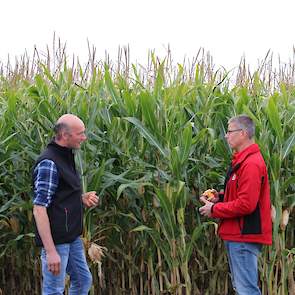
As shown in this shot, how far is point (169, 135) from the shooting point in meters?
6.04

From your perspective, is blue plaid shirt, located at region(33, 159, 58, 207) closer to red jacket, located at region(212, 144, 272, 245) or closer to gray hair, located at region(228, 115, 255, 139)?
red jacket, located at region(212, 144, 272, 245)

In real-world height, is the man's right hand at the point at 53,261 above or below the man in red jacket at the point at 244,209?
below

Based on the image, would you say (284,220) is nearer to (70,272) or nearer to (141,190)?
(141,190)

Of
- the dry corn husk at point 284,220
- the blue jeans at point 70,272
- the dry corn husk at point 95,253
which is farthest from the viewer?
the dry corn husk at point 284,220

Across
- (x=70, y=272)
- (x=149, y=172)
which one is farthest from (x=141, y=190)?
(x=70, y=272)

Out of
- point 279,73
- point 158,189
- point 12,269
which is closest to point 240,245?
point 158,189

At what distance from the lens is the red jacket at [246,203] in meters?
5.01

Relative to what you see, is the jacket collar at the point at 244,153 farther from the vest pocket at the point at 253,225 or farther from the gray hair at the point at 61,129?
the gray hair at the point at 61,129

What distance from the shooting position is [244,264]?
5.21m

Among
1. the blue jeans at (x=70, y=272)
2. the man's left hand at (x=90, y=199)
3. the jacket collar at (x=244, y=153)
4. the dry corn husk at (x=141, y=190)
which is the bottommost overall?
the blue jeans at (x=70, y=272)

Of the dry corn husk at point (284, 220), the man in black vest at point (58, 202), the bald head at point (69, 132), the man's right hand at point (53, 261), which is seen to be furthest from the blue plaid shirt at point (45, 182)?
the dry corn husk at point (284, 220)

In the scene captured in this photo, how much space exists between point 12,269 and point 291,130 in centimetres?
334

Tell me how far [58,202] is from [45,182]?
0.63 feet

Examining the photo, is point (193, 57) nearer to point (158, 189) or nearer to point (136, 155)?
point (136, 155)
